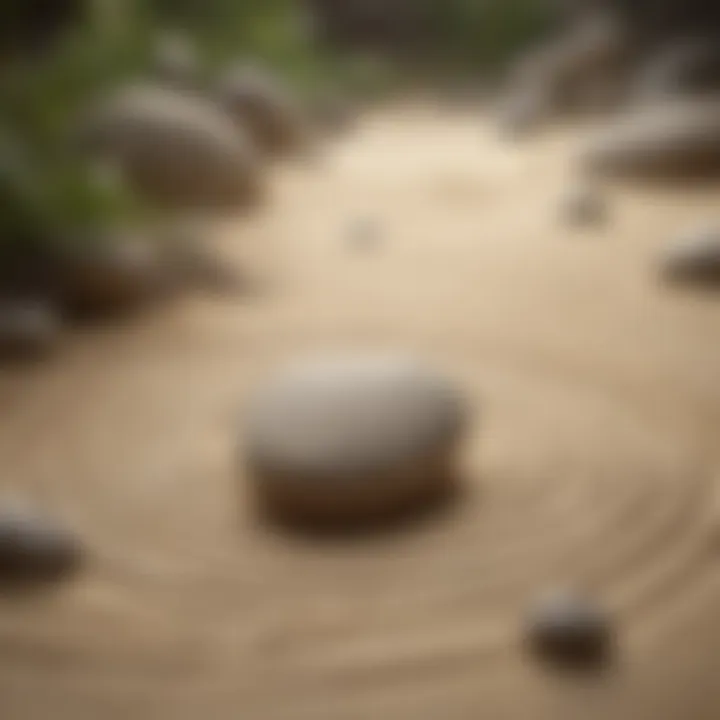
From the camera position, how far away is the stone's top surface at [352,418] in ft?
5.12

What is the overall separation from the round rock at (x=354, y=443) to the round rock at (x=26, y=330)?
0.62m

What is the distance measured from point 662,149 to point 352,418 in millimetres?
1794

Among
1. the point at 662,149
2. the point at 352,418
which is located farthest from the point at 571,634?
the point at 662,149

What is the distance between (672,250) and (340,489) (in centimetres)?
112

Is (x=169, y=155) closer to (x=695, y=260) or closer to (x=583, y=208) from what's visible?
(x=583, y=208)

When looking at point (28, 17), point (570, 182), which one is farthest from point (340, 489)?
point (570, 182)

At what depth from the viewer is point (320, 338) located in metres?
2.20

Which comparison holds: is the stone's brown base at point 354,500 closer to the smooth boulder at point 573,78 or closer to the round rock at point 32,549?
the round rock at point 32,549

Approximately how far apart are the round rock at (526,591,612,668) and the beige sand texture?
0.07 feet

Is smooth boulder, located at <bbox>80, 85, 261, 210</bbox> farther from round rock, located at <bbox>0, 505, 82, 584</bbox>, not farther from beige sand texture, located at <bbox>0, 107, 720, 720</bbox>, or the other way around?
round rock, located at <bbox>0, 505, 82, 584</bbox>

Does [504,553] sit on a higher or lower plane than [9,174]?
lower

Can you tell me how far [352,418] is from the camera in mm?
Result: 1592

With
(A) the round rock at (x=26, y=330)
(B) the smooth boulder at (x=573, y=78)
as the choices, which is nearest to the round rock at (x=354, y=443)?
(A) the round rock at (x=26, y=330)

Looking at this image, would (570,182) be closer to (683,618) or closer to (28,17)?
(28,17)
